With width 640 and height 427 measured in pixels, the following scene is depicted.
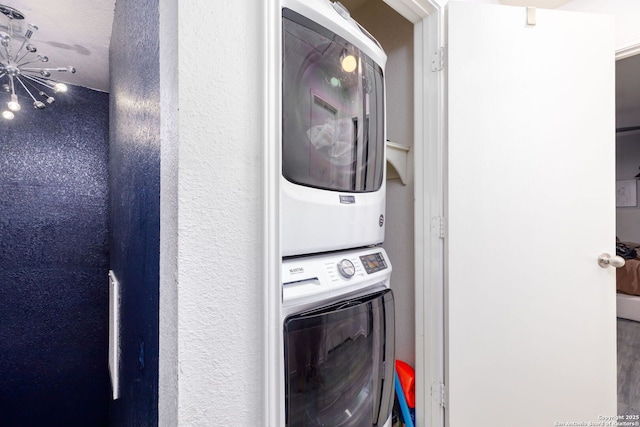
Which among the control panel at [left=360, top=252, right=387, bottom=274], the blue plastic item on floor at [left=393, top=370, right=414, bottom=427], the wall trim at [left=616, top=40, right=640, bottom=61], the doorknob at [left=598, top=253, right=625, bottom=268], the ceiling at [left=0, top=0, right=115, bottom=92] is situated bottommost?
the blue plastic item on floor at [left=393, top=370, right=414, bottom=427]

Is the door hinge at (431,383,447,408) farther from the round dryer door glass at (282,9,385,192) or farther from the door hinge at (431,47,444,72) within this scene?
the door hinge at (431,47,444,72)

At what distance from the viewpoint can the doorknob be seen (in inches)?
47.5

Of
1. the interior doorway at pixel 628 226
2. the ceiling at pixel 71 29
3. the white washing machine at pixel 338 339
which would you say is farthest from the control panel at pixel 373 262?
the interior doorway at pixel 628 226

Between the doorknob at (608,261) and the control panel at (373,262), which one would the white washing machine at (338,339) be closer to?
the control panel at (373,262)

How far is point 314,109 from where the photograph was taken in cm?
83

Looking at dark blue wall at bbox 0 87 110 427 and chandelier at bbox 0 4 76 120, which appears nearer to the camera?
chandelier at bbox 0 4 76 120

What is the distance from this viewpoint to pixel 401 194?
4.87ft

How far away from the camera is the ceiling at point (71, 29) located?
4.22 ft

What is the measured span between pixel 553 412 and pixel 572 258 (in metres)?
0.67

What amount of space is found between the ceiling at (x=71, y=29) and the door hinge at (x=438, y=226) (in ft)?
5.69

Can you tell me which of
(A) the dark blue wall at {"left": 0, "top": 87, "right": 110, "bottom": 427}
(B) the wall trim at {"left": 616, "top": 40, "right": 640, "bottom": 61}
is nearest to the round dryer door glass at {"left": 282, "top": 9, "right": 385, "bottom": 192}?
(B) the wall trim at {"left": 616, "top": 40, "right": 640, "bottom": 61}

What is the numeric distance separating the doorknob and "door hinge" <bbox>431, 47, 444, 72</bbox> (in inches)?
42.5

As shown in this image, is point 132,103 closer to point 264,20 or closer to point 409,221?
point 264,20

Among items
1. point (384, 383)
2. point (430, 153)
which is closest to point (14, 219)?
point (384, 383)
